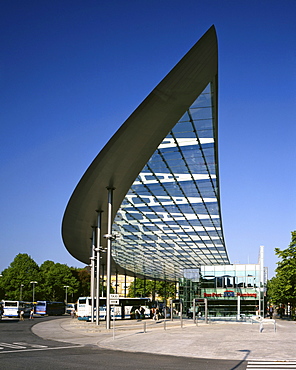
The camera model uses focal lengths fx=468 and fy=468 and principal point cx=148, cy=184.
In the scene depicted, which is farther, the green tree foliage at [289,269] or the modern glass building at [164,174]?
the green tree foliage at [289,269]

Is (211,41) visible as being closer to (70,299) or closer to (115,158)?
(115,158)

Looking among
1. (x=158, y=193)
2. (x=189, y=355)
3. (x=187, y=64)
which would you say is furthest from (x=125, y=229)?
(x=187, y=64)

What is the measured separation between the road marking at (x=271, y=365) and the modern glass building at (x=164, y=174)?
1014 centimetres

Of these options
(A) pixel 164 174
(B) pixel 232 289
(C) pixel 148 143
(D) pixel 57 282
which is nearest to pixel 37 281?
(D) pixel 57 282

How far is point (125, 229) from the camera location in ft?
151

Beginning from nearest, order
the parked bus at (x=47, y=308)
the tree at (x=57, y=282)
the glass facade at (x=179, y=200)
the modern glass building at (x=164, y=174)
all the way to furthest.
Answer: the modern glass building at (x=164, y=174) < the glass facade at (x=179, y=200) < the parked bus at (x=47, y=308) < the tree at (x=57, y=282)

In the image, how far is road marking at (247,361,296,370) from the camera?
14.3m

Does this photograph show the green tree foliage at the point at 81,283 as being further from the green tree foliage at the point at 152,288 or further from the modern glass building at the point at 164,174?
the modern glass building at the point at 164,174

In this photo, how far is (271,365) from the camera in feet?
48.8

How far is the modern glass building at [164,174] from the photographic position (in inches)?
722

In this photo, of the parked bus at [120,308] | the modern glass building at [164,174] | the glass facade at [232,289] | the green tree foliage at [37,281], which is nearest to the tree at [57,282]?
the green tree foliage at [37,281]

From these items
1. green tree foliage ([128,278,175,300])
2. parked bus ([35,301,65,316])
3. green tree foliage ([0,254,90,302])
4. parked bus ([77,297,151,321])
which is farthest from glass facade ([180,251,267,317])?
green tree foliage ([128,278,175,300])

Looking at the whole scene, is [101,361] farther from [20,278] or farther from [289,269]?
[20,278]

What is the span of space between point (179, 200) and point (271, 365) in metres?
20.8
